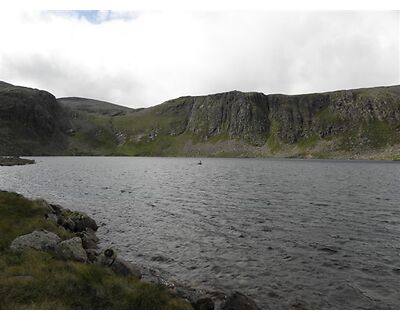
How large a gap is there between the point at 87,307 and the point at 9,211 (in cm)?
1860

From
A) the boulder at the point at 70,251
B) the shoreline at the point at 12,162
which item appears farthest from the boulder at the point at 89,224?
the shoreline at the point at 12,162

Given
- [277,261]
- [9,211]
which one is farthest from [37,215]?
[277,261]

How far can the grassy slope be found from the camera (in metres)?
13.2

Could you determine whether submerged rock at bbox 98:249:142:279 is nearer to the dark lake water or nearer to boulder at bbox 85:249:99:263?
boulder at bbox 85:249:99:263

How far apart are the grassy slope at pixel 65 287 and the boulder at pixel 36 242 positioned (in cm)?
76

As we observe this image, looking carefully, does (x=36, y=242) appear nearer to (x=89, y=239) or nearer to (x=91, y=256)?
(x=91, y=256)

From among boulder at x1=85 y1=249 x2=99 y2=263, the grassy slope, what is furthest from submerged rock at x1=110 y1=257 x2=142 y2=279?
boulder at x1=85 y1=249 x2=99 y2=263

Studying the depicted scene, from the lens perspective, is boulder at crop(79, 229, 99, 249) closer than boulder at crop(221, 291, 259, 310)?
No

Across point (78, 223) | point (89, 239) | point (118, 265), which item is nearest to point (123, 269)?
point (118, 265)

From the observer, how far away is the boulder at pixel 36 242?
19719mm

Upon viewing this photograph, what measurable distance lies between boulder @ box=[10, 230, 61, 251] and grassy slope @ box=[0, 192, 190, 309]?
76cm

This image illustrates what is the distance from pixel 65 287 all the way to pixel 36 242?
23.6ft

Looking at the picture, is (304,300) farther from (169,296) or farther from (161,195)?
(161,195)

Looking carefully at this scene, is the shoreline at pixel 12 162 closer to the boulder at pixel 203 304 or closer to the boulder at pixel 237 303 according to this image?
the boulder at pixel 203 304
